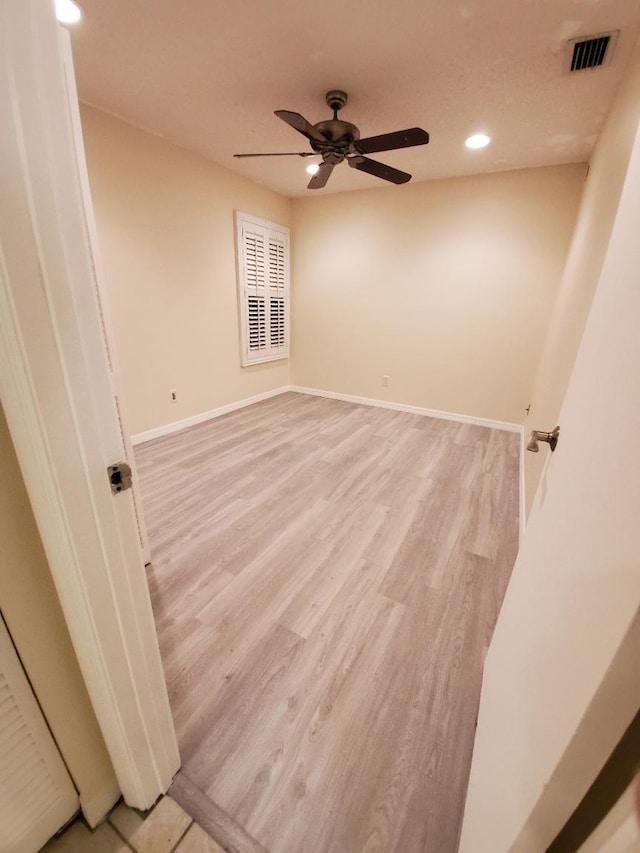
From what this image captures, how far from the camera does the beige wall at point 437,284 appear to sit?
3.32 m

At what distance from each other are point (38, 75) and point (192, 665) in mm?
1637

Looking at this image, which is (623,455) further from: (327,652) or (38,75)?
(327,652)

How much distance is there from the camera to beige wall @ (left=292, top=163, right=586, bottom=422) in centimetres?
332

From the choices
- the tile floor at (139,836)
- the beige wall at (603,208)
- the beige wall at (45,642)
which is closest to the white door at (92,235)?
the beige wall at (45,642)

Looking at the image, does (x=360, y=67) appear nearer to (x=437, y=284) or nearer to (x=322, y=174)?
(x=322, y=174)

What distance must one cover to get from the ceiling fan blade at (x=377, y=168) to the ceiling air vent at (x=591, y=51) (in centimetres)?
98

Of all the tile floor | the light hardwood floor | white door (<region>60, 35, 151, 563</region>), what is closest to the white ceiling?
white door (<region>60, 35, 151, 563</region>)

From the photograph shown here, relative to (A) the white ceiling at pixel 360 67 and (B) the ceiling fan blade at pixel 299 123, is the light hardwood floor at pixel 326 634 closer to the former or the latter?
(B) the ceiling fan blade at pixel 299 123

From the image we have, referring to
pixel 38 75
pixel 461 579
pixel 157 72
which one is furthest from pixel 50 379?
pixel 157 72

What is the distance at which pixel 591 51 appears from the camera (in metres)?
1.74

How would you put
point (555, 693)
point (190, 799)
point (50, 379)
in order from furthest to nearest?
point (190, 799)
point (50, 379)
point (555, 693)

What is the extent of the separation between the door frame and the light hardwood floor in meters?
0.45

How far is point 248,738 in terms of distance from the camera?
42.9 inches

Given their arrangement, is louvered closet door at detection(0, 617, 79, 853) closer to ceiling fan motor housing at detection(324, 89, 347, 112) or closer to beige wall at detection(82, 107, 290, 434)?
beige wall at detection(82, 107, 290, 434)
